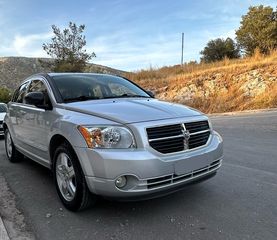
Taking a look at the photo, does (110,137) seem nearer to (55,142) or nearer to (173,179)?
(173,179)

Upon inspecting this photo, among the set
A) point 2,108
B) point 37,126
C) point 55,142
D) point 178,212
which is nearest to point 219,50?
point 2,108

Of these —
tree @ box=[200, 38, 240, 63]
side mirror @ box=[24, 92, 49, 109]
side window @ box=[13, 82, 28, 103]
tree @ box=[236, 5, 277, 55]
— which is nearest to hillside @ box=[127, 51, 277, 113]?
tree @ box=[236, 5, 277, 55]

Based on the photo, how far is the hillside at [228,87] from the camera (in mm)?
19406

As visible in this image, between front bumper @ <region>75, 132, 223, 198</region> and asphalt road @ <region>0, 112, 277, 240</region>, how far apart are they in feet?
1.25

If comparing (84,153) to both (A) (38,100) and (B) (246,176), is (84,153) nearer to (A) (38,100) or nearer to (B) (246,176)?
(A) (38,100)

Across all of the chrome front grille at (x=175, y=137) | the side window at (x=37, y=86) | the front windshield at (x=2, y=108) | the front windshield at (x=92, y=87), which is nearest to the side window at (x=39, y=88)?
the side window at (x=37, y=86)

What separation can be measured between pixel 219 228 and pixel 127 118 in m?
1.48

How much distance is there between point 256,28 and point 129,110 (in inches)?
1350

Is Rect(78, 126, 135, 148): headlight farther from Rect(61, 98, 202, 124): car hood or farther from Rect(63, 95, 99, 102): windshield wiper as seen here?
Rect(63, 95, 99, 102): windshield wiper

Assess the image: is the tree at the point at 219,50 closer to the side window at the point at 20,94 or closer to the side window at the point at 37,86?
the side window at the point at 20,94

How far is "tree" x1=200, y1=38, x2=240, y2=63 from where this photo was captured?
40.6 m

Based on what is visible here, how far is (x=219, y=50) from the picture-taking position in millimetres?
41906

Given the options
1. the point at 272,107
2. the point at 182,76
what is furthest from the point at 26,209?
the point at 182,76

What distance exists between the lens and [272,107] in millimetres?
17656
